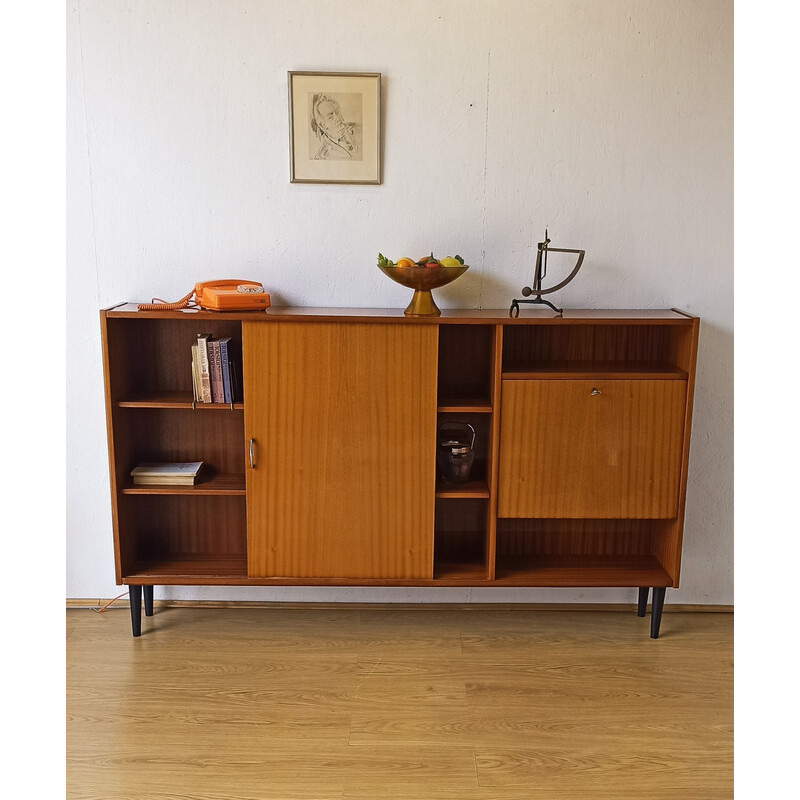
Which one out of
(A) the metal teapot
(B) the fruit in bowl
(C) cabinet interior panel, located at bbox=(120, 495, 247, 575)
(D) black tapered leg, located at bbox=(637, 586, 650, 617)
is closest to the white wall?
(B) the fruit in bowl

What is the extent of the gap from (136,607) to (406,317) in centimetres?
152

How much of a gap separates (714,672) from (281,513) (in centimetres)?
166

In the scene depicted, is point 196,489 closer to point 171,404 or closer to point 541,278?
point 171,404

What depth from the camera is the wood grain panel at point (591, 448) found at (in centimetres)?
286

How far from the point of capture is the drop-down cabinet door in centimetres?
282

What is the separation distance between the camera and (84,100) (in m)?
2.98

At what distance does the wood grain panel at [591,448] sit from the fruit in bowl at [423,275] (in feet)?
1.32

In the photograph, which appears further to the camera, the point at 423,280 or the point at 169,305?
the point at 169,305

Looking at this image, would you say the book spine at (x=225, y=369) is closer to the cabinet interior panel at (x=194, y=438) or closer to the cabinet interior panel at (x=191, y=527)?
the cabinet interior panel at (x=194, y=438)

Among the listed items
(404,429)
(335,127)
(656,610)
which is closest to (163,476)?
(404,429)

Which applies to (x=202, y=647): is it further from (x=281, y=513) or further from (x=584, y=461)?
(x=584, y=461)

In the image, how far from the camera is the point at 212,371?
2918 mm

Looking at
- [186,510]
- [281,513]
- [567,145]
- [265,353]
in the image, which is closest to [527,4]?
[567,145]
